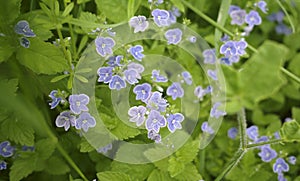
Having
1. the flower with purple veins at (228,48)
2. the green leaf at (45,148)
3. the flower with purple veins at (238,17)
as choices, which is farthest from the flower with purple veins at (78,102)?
the flower with purple veins at (238,17)

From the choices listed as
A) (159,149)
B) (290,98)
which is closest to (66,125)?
(159,149)

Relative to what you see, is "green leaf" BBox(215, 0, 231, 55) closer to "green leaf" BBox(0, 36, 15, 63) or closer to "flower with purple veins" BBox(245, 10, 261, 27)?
"flower with purple veins" BBox(245, 10, 261, 27)

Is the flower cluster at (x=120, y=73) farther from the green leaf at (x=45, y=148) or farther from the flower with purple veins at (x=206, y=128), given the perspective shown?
the flower with purple veins at (x=206, y=128)

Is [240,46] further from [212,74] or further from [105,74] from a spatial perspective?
[105,74]

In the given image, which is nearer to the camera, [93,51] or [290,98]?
[93,51]

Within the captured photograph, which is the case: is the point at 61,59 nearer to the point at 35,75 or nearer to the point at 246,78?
the point at 35,75

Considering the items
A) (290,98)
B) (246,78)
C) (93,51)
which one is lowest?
(290,98)

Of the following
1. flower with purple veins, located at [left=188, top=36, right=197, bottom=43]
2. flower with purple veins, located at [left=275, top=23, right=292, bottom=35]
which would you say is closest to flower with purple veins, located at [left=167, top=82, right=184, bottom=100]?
flower with purple veins, located at [left=188, top=36, right=197, bottom=43]

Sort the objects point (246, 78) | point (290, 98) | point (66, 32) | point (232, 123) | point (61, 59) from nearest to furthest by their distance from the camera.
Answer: point (246, 78) < point (61, 59) < point (66, 32) < point (232, 123) < point (290, 98)
